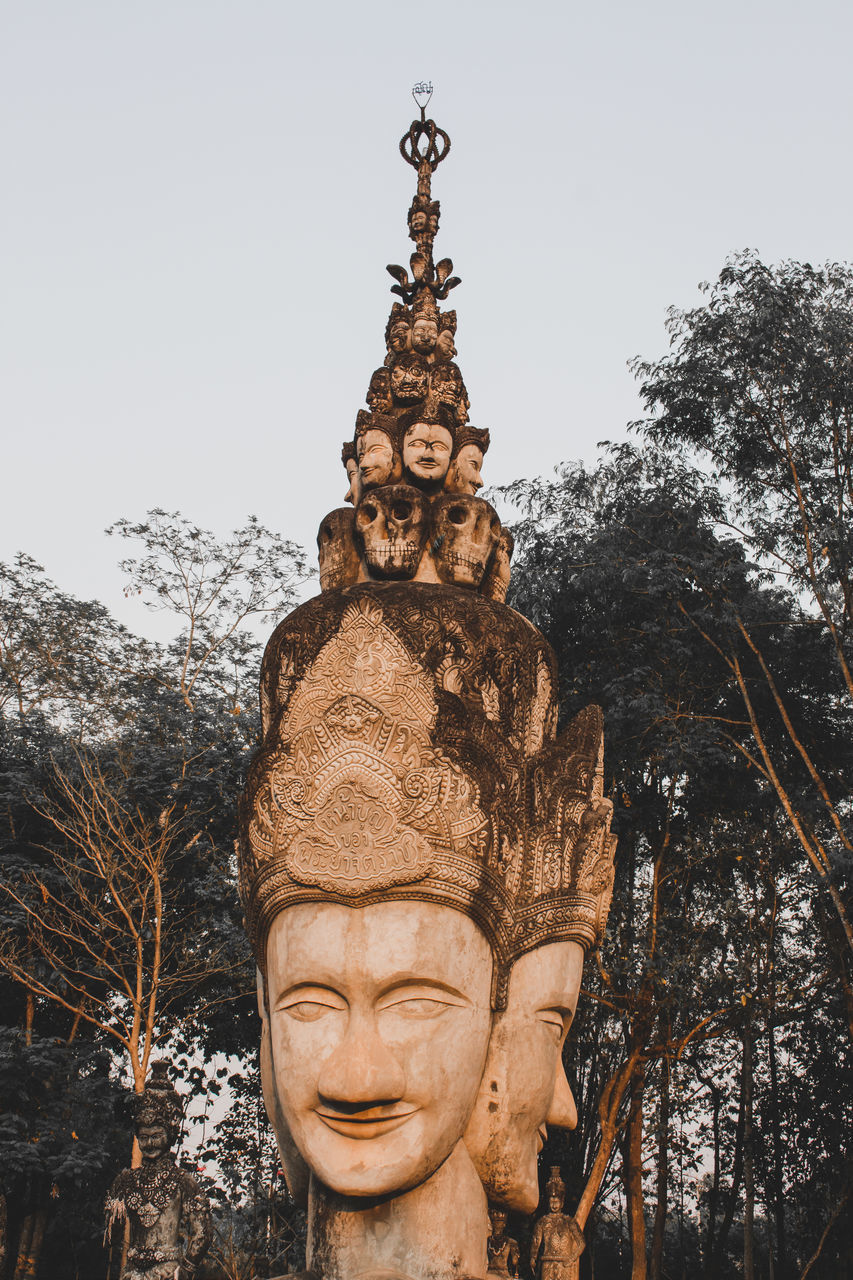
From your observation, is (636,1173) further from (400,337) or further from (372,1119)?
(400,337)

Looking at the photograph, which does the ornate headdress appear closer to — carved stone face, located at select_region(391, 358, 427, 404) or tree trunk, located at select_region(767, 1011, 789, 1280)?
carved stone face, located at select_region(391, 358, 427, 404)

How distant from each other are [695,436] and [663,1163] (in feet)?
27.0

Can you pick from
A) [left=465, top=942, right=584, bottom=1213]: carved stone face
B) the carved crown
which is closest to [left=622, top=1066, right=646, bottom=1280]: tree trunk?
[left=465, top=942, right=584, bottom=1213]: carved stone face

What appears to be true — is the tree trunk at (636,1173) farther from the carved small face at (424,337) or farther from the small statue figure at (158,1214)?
the carved small face at (424,337)

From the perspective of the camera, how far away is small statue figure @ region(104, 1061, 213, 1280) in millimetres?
4938

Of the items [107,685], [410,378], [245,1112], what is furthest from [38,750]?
[410,378]

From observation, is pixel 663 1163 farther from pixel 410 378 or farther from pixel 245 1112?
pixel 410 378

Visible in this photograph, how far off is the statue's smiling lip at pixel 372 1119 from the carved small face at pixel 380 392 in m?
3.13

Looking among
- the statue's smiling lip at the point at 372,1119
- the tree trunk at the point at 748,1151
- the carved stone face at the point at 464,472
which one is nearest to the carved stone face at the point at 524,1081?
the statue's smiling lip at the point at 372,1119

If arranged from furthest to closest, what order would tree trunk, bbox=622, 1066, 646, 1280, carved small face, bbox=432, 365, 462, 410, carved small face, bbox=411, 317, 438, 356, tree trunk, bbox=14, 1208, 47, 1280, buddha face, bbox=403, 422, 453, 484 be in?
1. tree trunk, bbox=14, 1208, 47, 1280
2. tree trunk, bbox=622, 1066, 646, 1280
3. carved small face, bbox=411, 317, 438, 356
4. carved small face, bbox=432, 365, 462, 410
5. buddha face, bbox=403, 422, 453, 484

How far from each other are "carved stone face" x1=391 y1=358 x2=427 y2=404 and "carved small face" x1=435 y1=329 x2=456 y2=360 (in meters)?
0.20

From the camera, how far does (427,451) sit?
16.9 feet

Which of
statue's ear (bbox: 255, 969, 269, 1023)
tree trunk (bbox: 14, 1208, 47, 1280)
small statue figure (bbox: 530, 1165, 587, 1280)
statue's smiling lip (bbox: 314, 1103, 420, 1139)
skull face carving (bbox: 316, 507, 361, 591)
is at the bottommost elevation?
tree trunk (bbox: 14, 1208, 47, 1280)

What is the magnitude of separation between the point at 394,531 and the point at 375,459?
18.0 inches
